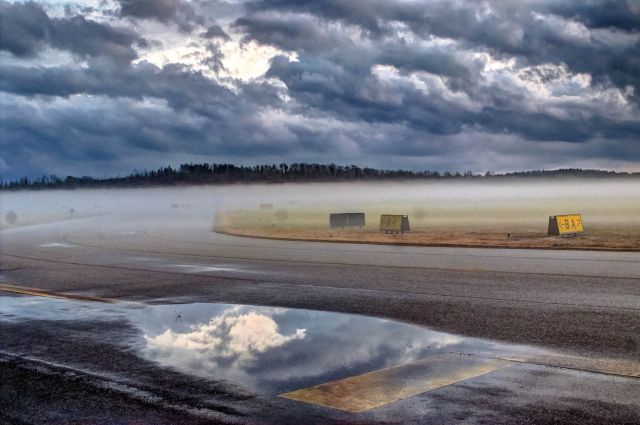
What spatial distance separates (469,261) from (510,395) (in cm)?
1430

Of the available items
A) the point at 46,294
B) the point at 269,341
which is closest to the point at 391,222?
the point at 46,294

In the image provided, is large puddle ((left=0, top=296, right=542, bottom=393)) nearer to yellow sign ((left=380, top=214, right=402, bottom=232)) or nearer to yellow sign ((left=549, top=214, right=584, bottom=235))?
yellow sign ((left=549, top=214, right=584, bottom=235))

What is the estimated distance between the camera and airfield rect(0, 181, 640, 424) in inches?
248

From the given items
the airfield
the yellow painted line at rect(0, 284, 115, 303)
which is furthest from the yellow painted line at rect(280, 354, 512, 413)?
the yellow painted line at rect(0, 284, 115, 303)

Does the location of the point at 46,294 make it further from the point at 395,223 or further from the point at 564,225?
the point at 564,225

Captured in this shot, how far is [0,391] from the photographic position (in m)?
7.06

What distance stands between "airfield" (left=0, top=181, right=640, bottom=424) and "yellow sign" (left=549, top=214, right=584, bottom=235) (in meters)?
12.5

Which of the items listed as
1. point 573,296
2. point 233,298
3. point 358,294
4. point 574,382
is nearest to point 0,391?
point 574,382

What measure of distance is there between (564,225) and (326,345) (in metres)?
24.8

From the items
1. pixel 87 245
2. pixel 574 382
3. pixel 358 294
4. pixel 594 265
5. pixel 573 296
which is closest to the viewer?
pixel 574 382

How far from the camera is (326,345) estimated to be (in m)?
9.10

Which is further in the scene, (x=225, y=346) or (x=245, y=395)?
(x=225, y=346)

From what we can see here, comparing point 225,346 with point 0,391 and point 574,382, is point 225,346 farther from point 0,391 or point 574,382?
point 574,382

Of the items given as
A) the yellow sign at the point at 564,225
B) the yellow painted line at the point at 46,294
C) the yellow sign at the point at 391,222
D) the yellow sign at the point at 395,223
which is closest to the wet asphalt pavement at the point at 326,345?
the yellow painted line at the point at 46,294
